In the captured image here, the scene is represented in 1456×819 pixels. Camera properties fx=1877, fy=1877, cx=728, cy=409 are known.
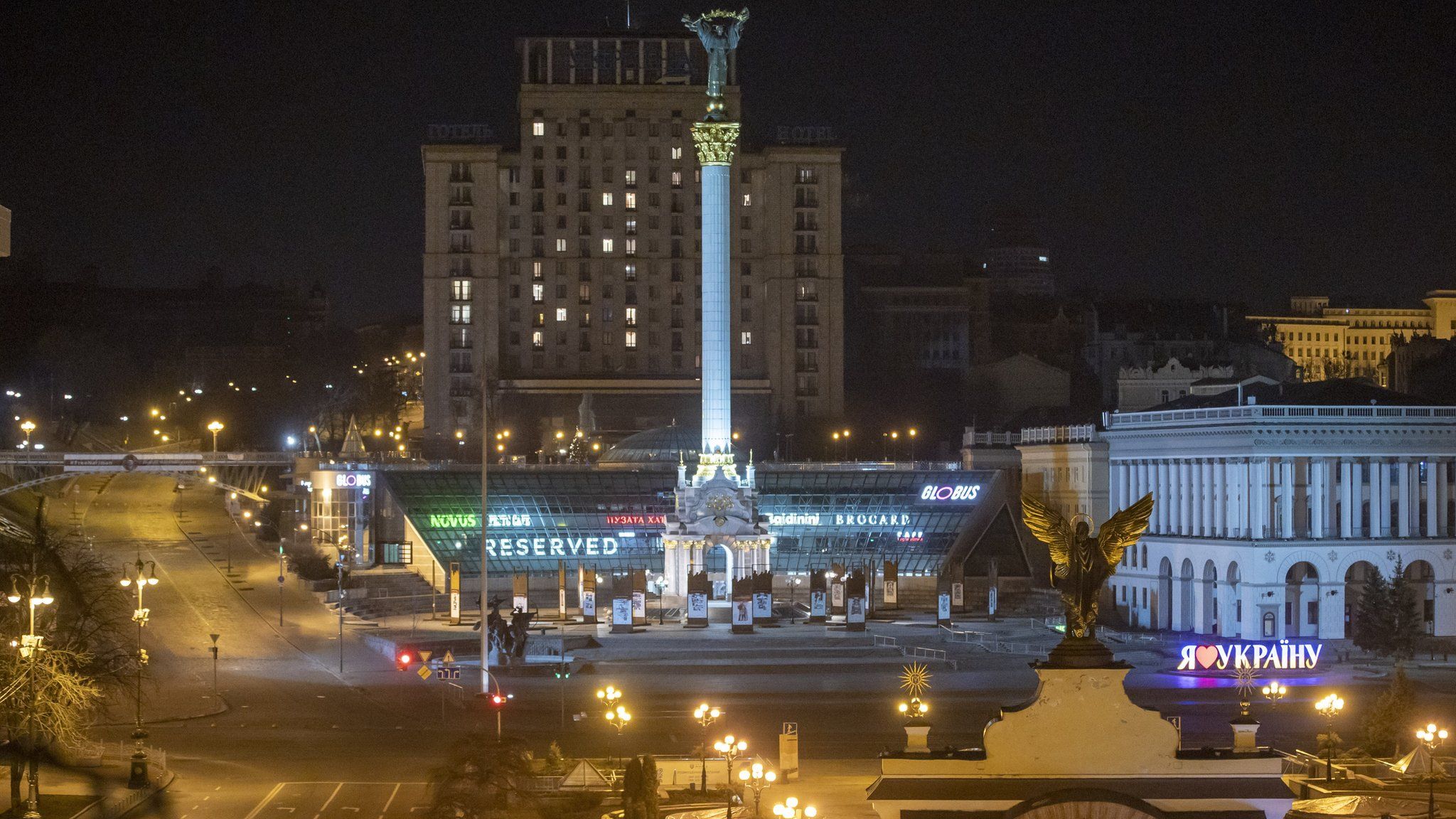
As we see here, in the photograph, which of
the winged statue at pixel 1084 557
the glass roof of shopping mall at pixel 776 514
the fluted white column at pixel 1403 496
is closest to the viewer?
the winged statue at pixel 1084 557

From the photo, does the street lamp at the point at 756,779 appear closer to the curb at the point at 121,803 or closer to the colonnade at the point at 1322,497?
the curb at the point at 121,803

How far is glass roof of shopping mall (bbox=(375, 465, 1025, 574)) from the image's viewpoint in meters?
108

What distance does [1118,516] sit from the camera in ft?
85.0

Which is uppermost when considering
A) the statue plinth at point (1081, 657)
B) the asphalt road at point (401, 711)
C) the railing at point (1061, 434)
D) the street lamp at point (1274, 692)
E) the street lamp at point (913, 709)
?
the railing at point (1061, 434)

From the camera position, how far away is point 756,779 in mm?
41938

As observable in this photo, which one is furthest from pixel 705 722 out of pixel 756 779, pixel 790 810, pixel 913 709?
pixel 790 810

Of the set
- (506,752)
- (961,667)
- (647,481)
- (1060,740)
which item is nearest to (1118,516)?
(1060,740)

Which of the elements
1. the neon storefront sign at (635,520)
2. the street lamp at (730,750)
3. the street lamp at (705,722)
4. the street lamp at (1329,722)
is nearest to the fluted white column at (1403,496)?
the street lamp at (1329,722)

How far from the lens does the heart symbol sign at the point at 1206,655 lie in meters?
71.9

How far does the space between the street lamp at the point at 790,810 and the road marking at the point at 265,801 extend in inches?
543

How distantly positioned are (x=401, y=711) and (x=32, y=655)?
65.7 feet

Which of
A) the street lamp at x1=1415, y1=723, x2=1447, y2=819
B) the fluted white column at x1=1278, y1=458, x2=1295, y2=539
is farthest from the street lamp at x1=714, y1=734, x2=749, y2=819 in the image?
the fluted white column at x1=1278, y1=458, x2=1295, y2=539

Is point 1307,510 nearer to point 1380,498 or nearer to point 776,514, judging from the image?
point 1380,498

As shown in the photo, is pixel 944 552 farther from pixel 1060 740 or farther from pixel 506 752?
pixel 1060 740
